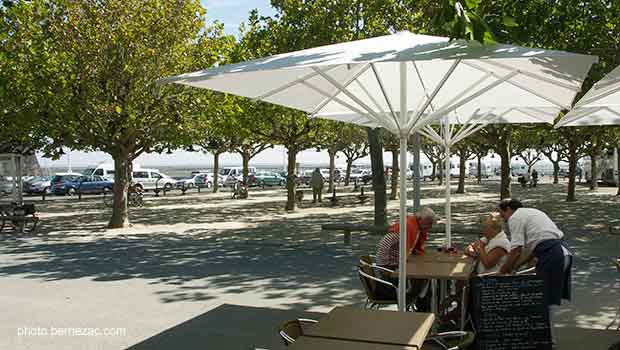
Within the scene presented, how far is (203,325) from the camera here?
6949 mm

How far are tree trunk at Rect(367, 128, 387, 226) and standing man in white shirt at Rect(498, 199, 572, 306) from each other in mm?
10223

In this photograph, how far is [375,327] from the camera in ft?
12.8

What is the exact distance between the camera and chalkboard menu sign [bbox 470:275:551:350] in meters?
5.18

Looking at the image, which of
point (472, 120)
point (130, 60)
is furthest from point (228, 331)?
point (130, 60)

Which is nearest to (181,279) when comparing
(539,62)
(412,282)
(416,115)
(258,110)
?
(412,282)

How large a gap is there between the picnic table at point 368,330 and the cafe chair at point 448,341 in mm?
213

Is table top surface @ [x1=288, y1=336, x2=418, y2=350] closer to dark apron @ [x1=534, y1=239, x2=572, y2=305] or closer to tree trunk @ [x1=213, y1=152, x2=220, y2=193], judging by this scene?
dark apron @ [x1=534, y1=239, x2=572, y2=305]

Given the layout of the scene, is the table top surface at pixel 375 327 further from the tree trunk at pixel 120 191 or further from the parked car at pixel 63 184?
the parked car at pixel 63 184

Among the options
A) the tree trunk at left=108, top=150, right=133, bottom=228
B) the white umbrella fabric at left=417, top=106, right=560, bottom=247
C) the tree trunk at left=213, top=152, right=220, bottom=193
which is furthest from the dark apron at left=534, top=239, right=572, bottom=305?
the tree trunk at left=213, top=152, right=220, bottom=193

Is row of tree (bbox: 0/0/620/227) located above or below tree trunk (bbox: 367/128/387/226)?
above

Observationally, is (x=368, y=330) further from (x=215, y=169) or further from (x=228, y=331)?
(x=215, y=169)

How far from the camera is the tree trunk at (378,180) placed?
635 inches

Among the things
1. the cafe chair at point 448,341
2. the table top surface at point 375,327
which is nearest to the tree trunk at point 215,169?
the cafe chair at point 448,341

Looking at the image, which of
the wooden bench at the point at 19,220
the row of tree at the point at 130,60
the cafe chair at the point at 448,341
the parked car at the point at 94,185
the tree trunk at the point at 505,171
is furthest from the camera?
the parked car at the point at 94,185
